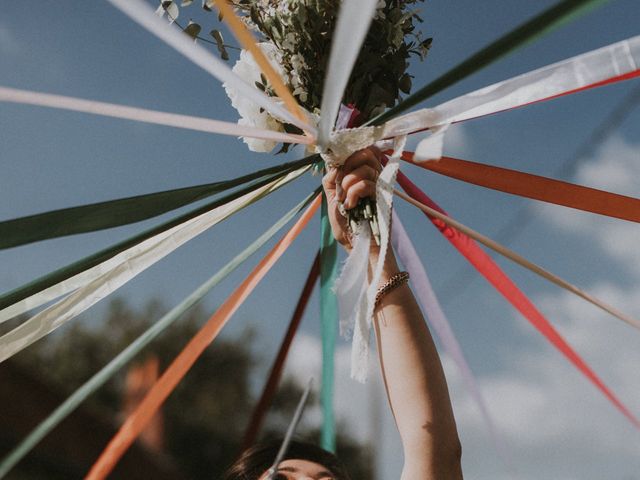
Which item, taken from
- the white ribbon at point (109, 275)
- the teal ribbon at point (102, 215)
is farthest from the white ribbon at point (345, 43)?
the white ribbon at point (109, 275)

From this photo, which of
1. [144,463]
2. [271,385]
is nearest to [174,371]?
[271,385]

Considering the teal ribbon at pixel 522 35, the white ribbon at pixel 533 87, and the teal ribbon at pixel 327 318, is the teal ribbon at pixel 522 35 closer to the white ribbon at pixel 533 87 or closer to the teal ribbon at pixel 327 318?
the white ribbon at pixel 533 87

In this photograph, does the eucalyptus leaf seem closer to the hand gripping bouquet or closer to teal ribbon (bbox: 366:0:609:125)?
the hand gripping bouquet

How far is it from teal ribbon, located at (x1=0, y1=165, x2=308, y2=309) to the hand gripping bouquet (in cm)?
16

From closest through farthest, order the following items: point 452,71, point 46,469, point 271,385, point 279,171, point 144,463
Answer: point 452,71
point 279,171
point 271,385
point 46,469
point 144,463

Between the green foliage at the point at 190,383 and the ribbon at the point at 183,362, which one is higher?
the ribbon at the point at 183,362

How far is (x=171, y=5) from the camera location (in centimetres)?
219

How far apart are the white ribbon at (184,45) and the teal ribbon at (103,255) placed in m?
0.42

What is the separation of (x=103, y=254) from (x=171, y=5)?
81cm

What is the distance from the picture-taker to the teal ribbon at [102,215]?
165 cm

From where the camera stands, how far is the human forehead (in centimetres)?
199

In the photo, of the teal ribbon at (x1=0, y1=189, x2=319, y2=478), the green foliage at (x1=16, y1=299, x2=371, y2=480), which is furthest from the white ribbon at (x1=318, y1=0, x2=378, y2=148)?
the green foliage at (x1=16, y1=299, x2=371, y2=480)

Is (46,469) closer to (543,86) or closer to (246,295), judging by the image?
(246,295)

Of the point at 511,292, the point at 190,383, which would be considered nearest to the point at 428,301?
the point at 511,292
